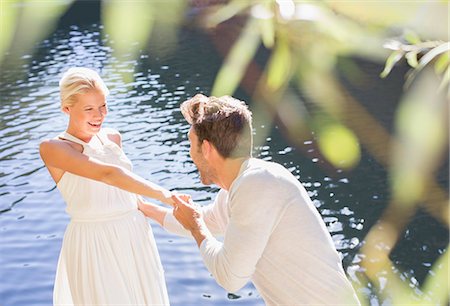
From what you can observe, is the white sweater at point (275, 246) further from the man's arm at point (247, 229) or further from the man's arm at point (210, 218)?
the man's arm at point (210, 218)

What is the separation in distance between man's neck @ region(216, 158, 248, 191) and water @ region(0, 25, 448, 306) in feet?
12.0

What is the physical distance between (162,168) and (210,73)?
633 centimetres

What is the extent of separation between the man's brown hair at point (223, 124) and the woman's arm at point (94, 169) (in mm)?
537

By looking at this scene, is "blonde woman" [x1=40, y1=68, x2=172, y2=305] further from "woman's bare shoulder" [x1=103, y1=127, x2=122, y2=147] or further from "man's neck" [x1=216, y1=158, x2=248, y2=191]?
"man's neck" [x1=216, y1=158, x2=248, y2=191]

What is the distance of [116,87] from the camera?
44.2 ft

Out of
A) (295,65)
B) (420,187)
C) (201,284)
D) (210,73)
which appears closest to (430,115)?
(295,65)

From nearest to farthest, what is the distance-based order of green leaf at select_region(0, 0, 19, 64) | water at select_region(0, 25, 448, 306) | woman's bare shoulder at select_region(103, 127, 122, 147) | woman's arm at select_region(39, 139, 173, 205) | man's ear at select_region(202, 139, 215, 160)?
green leaf at select_region(0, 0, 19, 64) < man's ear at select_region(202, 139, 215, 160) < woman's arm at select_region(39, 139, 173, 205) < woman's bare shoulder at select_region(103, 127, 122, 147) < water at select_region(0, 25, 448, 306)

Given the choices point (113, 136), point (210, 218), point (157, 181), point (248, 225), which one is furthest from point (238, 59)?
point (157, 181)

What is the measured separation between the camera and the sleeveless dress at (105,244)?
286cm

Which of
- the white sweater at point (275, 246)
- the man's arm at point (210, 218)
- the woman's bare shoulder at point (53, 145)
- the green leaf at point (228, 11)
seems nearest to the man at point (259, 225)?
the white sweater at point (275, 246)

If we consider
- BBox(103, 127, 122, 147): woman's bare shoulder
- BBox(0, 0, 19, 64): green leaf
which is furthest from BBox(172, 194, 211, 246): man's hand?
BBox(0, 0, 19, 64): green leaf

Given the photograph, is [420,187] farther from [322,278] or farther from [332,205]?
[322,278]

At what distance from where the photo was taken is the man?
6.27 feet

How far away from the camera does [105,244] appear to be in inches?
114
